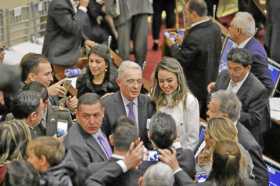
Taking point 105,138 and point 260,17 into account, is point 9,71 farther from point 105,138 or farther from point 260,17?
point 260,17

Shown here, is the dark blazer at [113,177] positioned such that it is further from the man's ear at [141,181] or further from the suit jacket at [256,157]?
the suit jacket at [256,157]

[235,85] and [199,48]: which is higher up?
[199,48]

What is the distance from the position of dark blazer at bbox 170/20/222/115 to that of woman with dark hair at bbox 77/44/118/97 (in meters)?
0.98

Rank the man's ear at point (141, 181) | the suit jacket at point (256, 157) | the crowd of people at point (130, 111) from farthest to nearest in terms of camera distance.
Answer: the suit jacket at point (256, 157) < the crowd of people at point (130, 111) < the man's ear at point (141, 181)

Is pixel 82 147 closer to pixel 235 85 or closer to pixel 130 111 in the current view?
pixel 130 111

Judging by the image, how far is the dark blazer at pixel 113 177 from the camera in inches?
154

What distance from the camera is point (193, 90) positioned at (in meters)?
6.71

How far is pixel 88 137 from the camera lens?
14.4 ft

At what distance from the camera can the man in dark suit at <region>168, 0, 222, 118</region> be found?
6.40 meters

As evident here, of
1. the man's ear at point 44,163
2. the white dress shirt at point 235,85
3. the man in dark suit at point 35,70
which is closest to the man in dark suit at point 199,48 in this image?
the white dress shirt at point 235,85

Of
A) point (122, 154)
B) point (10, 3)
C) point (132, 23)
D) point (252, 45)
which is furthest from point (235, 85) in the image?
point (10, 3)

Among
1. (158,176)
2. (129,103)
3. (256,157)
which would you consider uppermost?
(129,103)

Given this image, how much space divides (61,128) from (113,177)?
107 centimetres

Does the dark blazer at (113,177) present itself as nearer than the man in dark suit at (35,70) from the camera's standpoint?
Yes
